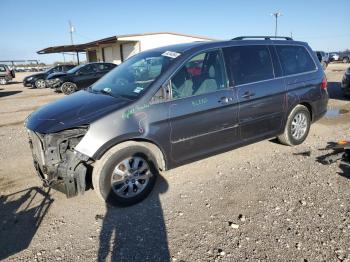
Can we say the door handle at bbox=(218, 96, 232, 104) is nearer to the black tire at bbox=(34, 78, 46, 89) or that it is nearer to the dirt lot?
the dirt lot

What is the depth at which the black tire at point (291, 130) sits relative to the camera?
5.62 m

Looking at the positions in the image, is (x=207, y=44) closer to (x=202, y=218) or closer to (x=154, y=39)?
(x=202, y=218)

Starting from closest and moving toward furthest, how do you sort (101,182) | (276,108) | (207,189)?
1. (101,182)
2. (207,189)
3. (276,108)

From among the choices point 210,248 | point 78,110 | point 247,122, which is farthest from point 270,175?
point 78,110

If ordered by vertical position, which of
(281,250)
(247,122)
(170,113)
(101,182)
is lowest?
(281,250)

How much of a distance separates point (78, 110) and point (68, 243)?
58.8 inches

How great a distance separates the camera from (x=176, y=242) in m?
3.23

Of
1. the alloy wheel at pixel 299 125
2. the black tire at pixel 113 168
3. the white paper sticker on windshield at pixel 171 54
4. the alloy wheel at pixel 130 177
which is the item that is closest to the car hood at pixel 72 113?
the black tire at pixel 113 168

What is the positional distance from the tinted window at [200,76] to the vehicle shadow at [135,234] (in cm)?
145

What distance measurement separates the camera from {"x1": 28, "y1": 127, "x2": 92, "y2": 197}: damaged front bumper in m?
3.63

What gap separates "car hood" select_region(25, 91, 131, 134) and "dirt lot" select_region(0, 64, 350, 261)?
1030 mm

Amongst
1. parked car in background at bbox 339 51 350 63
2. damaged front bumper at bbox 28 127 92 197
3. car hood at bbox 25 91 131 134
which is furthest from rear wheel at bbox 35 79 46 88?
parked car in background at bbox 339 51 350 63

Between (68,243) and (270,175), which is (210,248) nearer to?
(68,243)

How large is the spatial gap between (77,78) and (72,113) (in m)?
13.6
